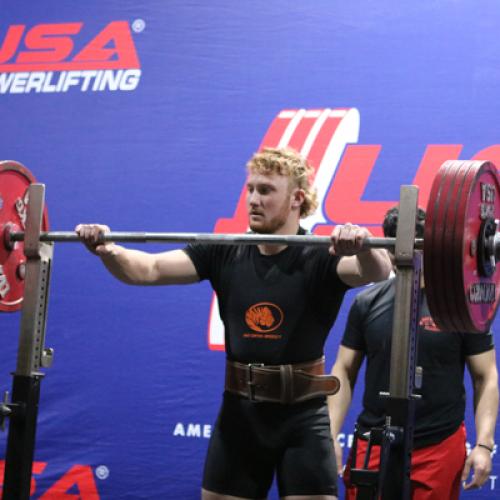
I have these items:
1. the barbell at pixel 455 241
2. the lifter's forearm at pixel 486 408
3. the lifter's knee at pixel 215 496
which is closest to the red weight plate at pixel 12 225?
the barbell at pixel 455 241

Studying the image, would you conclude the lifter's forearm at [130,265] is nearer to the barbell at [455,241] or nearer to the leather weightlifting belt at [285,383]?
the barbell at [455,241]

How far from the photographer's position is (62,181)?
4.13 meters

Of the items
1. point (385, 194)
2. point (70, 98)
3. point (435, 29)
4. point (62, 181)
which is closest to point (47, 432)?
point (62, 181)

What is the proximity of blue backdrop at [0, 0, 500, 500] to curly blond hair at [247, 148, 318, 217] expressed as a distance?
0.79 meters

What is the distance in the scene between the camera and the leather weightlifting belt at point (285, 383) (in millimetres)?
2682

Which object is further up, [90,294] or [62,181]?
[62,181]

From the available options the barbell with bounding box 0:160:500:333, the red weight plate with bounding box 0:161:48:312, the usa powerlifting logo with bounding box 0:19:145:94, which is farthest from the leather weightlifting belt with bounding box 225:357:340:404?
the usa powerlifting logo with bounding box 0:19:145:94

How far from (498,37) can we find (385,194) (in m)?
0.76

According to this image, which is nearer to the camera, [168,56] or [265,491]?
[265,491]

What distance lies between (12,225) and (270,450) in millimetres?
1042

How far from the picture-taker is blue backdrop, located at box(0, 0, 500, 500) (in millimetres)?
3764

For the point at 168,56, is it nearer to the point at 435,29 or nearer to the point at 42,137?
the point at 42,137

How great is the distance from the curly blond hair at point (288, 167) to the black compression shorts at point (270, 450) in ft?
2.19

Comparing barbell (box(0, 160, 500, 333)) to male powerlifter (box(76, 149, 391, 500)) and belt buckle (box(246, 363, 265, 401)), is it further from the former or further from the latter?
belt buckle (box(246, 363, 265, 401))
